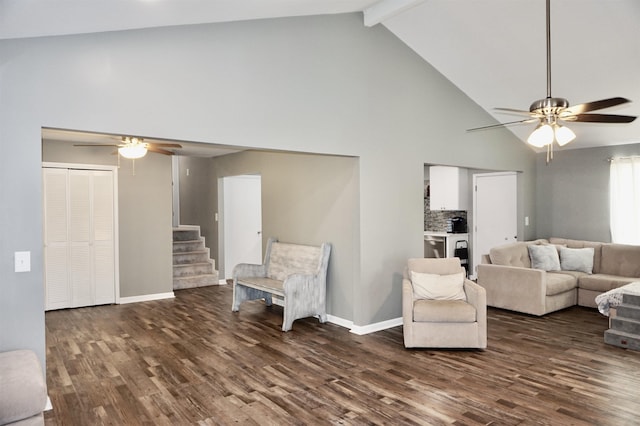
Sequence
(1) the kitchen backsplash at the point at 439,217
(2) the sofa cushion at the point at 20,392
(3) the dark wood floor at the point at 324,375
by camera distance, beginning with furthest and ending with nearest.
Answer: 1. (1) the kitchen backsplash at the point at 439,217
2. (3) the dark wood floor at the point at 324,375
3. (2) the sofa cushion at the point at 20,392

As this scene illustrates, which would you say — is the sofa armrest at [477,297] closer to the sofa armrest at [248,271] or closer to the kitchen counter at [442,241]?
the sofa armrest at [248,271]

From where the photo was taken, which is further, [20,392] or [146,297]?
[146,297]

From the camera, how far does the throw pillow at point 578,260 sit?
599cm

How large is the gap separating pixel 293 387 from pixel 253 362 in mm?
658

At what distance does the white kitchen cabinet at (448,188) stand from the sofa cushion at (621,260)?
229cm

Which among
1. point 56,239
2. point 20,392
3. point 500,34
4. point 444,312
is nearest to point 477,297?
point 444,312

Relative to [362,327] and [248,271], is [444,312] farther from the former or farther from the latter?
[248,271]

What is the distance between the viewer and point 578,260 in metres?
6.02

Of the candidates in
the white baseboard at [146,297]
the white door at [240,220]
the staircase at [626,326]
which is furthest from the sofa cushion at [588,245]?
the white baseboard at [146,297]

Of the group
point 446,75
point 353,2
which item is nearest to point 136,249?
point 353,2

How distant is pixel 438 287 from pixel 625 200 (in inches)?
154

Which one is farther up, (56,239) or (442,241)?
(56,239)

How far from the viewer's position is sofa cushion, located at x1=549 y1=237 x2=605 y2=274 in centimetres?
606

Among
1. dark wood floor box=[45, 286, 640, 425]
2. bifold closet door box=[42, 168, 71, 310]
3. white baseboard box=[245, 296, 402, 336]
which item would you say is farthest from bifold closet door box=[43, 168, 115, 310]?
white baseboard box=[245, 296, 402, 336]
